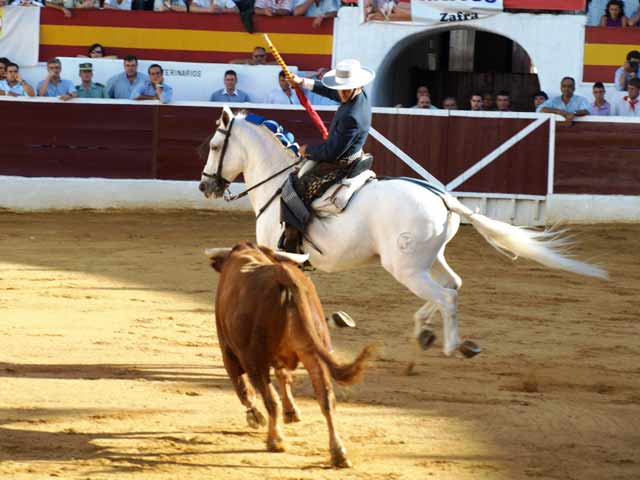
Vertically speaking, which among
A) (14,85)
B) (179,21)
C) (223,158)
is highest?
(179,21)

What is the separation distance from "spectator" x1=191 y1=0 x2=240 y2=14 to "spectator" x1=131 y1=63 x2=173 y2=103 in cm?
153

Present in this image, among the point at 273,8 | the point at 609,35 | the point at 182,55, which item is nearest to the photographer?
the point at 609,35

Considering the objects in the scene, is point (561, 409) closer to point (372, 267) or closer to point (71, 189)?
point (372, 267)

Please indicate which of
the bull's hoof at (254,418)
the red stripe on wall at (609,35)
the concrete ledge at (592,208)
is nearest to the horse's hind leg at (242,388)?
the bull's hoof at (254,418)

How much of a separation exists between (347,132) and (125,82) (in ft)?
26.0

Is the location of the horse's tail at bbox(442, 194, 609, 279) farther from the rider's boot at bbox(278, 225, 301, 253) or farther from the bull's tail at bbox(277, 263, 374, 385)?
the bull's tail at bbox(277, 263, 374, 385)

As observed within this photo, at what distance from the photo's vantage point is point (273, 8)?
15367 millimetres

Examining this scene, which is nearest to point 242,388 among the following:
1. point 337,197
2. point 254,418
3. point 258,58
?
point 254,418

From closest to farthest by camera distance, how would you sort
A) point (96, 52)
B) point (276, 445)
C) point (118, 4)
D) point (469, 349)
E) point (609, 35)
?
1. point (276, 445)
2. point (469, 349)
3. point (609, 35)
4. point (96, 52)
5. point (118, 4)

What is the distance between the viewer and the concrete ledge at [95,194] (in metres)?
14.1

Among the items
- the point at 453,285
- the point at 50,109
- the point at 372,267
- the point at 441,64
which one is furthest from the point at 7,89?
the point at 453,285

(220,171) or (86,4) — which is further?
(86,4)

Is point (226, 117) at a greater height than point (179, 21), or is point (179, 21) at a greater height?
point (179, 21)

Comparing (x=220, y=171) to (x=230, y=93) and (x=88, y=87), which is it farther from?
(x=88, y=87)
